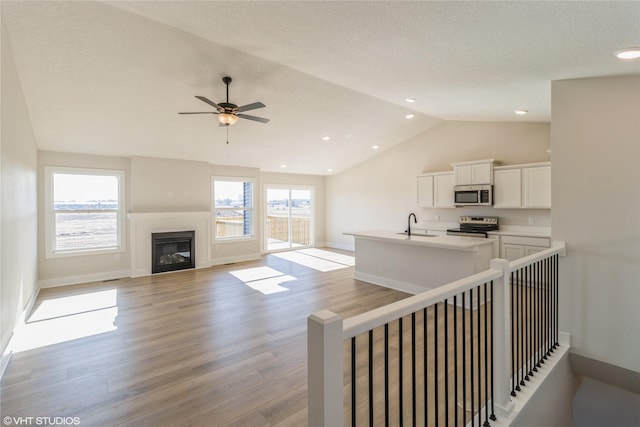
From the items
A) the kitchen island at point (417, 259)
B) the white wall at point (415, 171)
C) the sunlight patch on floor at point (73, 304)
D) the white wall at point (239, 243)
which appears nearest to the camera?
the sunlight patch on floor at point (73, 304)

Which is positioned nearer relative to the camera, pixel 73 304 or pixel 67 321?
pixel 67 321

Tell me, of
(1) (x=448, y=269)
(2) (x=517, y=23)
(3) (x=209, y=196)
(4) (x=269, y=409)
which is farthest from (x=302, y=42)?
(3) (x=209, y=196)

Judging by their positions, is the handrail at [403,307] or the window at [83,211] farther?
the window at [83,211]

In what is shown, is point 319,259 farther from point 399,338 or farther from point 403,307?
point 403,307

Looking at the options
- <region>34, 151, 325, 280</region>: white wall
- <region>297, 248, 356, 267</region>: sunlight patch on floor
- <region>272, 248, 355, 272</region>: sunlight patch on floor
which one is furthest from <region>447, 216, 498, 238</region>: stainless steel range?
<region>34, 151, 325, 280</region>: white wall

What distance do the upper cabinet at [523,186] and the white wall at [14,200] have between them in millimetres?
6933

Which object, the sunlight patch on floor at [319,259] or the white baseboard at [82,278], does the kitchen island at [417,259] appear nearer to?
the sunlight patch on floor at [319,259]

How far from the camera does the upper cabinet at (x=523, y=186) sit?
16.7 ft

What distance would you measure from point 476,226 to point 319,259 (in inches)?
146

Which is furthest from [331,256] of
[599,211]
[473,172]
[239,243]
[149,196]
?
[599,211]

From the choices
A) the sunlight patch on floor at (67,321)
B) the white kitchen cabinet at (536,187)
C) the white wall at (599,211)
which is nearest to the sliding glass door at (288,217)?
the sunlight patch on floor at (67,321)

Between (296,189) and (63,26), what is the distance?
688 cm

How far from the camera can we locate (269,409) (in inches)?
84.8

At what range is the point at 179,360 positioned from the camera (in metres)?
2.82
